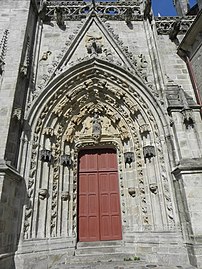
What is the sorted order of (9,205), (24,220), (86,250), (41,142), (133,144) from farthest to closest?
(133,144) → (41,142) → (86,250) → (24,220) → (9,205)

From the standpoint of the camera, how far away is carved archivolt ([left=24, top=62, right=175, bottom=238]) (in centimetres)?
525

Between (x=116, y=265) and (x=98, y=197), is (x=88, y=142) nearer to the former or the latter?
(x=98, y=197)

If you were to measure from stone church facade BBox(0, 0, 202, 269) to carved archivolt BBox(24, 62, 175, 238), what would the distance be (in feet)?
0.10

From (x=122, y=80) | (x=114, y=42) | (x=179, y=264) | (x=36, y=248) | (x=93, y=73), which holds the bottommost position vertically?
(x=179, y=264)

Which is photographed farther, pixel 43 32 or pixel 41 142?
pixel 43 32

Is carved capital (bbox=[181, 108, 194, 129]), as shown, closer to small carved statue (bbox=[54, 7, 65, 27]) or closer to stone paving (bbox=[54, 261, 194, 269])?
stone paving (bbox=[54, 261, 194, 269])

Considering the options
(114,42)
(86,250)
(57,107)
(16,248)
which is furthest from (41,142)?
(114,42)

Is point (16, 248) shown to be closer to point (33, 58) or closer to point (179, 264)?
point (179, 264)

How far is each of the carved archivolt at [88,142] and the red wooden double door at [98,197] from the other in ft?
0.96

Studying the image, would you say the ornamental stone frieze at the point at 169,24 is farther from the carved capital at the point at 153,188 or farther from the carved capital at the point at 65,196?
the carved capital at the point at 65,196

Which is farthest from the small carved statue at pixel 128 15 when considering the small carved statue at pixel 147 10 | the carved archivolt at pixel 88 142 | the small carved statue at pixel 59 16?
the carved archivolt at pixel 88 142

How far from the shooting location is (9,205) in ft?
14.6

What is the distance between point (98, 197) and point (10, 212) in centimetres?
246

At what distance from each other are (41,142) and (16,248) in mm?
2515
